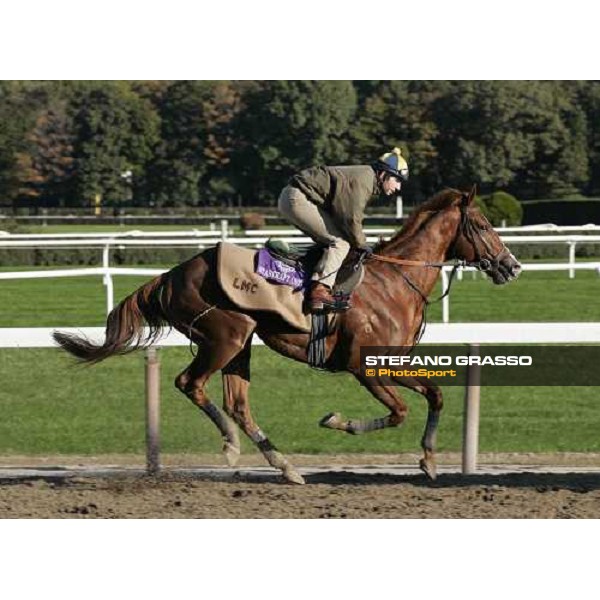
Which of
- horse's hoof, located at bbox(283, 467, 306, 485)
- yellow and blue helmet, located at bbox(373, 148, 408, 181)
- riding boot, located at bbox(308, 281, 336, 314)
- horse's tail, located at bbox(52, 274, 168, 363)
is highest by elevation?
yellow and blue helmet, located at bbox(373, 148, 408, 181)

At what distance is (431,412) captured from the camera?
7.46 metres

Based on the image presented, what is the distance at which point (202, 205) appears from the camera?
40.4 meters

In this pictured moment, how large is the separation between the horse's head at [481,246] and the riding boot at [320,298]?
36.1 inches

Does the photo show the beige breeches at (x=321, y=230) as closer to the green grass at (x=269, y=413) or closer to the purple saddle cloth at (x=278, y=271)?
the purple saddle cloth at (x=278, y=271)

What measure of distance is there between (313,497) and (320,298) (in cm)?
111

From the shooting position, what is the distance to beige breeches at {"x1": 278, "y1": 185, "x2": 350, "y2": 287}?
7340mm

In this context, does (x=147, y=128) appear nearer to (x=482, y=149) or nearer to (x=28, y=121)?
(x=28, y=121)

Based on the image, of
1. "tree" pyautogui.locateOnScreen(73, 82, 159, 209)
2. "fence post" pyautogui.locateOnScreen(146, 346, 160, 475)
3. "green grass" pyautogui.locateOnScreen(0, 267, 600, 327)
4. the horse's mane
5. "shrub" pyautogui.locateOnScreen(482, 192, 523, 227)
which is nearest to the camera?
"fence post" pyautogui.locateOnScreen(146, 346, 160, 475)

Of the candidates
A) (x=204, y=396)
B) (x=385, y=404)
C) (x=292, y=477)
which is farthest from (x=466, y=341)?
(x=204, y=396)

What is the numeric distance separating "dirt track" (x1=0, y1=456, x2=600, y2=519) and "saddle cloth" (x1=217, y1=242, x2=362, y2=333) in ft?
3.21

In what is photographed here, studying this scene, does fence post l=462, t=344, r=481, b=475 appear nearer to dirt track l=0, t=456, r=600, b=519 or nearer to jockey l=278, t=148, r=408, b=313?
dirt track l=0, t=456, r=600, b=519

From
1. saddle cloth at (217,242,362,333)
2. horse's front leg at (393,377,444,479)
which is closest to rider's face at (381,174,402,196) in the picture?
saddle cloth at (217,242,362,333)

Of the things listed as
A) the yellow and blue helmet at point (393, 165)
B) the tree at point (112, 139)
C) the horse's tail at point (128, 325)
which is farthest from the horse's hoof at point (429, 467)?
the tree at point (112, 139)

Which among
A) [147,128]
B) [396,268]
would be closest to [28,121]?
[147,128]
